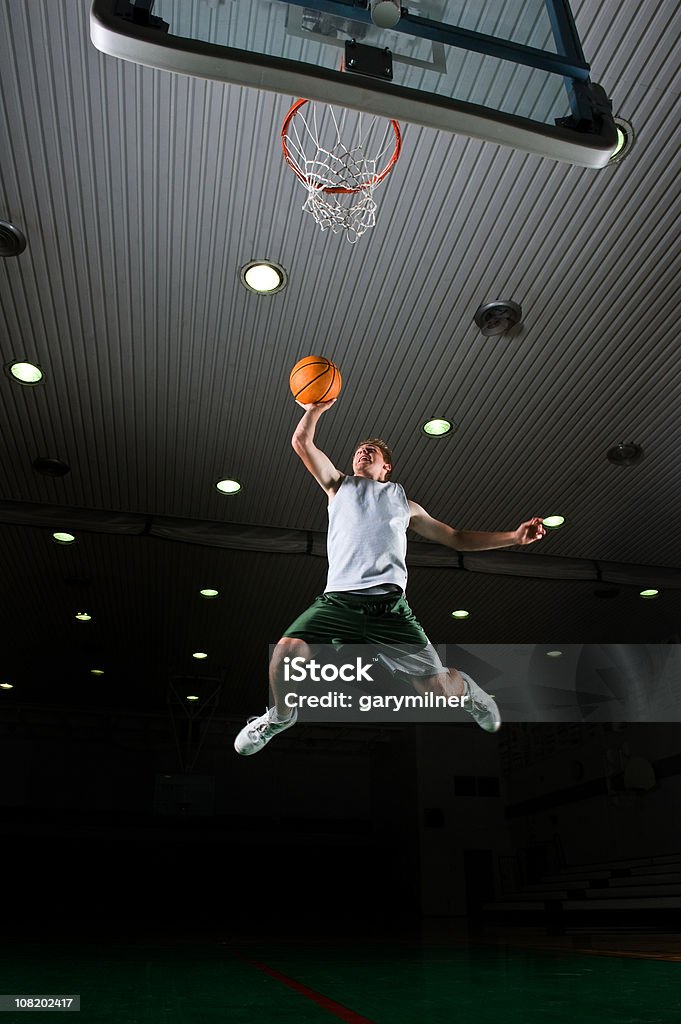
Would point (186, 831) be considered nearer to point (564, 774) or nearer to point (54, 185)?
point (564, 774)

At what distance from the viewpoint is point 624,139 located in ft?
13.5

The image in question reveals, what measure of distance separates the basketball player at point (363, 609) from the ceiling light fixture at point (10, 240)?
2.70 metres

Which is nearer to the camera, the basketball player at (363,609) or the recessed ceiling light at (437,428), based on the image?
the basketball player at (363,609)

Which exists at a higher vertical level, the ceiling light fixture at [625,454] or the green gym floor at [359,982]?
the ceiling light fixture at [625,454]

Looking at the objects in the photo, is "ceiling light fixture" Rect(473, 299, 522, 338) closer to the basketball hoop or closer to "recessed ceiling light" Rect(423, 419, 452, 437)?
"recessed ceiling light" Rect(423, 419, 452, 437)

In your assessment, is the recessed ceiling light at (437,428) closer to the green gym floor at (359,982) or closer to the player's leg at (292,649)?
the player's leg at (292,649)

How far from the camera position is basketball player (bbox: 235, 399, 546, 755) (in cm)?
312

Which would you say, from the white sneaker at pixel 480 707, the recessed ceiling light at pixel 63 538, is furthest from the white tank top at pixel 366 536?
the recessed ceiling light at pixel 63 538

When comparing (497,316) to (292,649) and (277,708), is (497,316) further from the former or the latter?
(277,708)

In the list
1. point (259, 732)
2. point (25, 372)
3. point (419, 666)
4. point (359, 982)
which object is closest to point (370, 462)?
point (419, 666)

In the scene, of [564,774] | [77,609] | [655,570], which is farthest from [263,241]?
[564,774]

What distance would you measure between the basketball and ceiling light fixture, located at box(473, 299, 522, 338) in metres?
2.37

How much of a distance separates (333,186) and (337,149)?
0.73 feet

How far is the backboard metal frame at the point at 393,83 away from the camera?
7.40 feet
